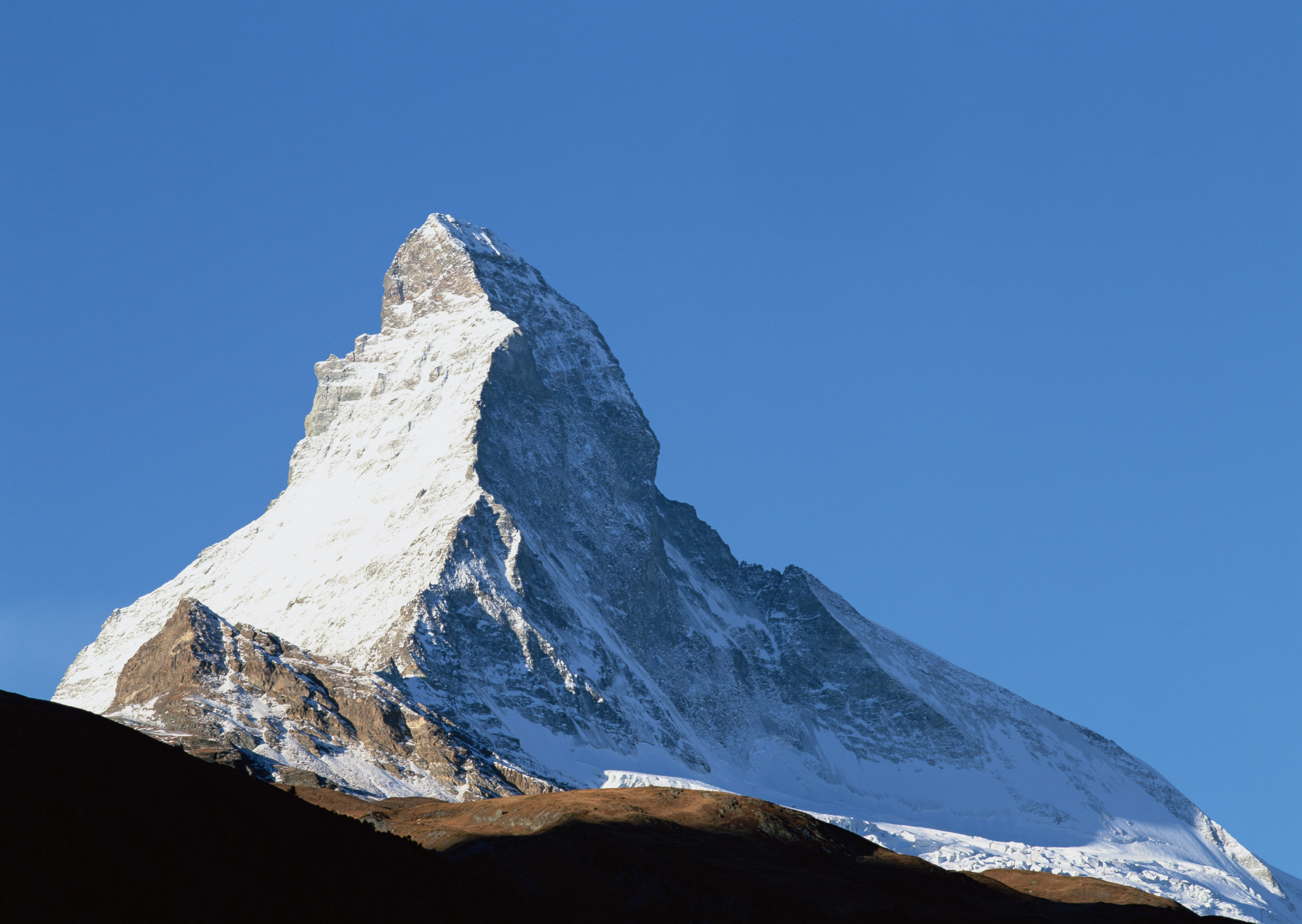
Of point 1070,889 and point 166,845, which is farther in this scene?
point 1070,889

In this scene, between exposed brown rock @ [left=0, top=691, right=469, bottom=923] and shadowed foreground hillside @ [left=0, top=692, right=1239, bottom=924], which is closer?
exposed brown rock @ [left=0, top=691, right=469, bottom=923]

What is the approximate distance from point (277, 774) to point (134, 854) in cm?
12326

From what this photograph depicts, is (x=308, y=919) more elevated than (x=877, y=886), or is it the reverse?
(x=877, y=886)

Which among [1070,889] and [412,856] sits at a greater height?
[1070,889]

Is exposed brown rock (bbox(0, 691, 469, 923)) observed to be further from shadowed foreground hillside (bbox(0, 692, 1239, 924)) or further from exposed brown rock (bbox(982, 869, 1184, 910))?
exposed brown rock (bbox(982, 869, 1184, 910))

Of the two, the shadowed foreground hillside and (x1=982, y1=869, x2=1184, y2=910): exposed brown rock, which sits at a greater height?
(x1=982, y1=869, x2=1184, y2=910): exposed brown rock

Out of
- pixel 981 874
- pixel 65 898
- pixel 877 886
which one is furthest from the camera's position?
pixel 981 874

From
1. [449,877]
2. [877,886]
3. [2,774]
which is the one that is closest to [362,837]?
[449,877]

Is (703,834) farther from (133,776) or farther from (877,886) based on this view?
(133,776)

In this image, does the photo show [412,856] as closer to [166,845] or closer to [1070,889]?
[166,845]

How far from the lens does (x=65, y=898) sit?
219 ft

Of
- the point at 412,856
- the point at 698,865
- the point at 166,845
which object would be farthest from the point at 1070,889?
the point at 166,845

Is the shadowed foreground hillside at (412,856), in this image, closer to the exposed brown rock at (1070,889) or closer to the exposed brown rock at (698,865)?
the exposed brown rock at (698,865)

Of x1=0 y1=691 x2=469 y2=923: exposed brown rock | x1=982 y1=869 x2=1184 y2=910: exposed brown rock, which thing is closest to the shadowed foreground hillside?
x1=0 y1=691 x2=469 y2=923: exposed brown rock
